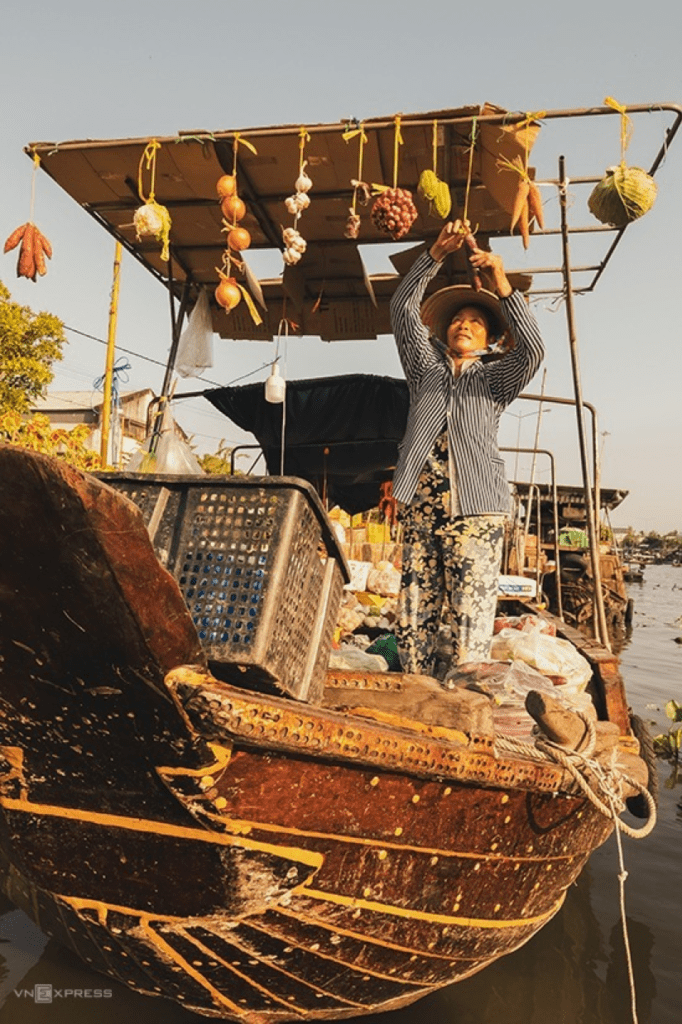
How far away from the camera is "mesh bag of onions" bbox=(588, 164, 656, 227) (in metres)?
2.95

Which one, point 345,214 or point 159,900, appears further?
point 345,214

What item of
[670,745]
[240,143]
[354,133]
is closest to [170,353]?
[240,143]

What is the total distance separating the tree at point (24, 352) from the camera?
15.7 metres

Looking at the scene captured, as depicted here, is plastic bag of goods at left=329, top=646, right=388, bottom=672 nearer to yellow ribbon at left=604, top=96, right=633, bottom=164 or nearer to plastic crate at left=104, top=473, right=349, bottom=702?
plastic crate at left=104, top=473, right=349, bottom=702

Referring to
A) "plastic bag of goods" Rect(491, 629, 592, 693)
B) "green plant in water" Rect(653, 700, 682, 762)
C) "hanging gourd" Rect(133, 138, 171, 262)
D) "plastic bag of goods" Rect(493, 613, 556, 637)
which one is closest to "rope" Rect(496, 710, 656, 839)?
"plastic bag of goods" Rect(491, 629, 592, 693)

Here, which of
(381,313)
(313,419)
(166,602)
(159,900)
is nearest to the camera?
(166,602)

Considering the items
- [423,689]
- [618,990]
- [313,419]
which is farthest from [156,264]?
[618,990]

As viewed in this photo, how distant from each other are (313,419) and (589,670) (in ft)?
12.0

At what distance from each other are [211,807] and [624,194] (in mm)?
2965

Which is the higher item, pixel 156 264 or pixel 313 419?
pixel 156 264

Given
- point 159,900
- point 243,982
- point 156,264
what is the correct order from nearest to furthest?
1. point 159,900
2. point 243,982
3. point 156,264

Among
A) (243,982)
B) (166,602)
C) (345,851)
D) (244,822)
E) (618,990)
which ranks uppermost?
(166,602)

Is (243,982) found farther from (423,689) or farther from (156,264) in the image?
(156,264)

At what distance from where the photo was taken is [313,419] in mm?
6078
